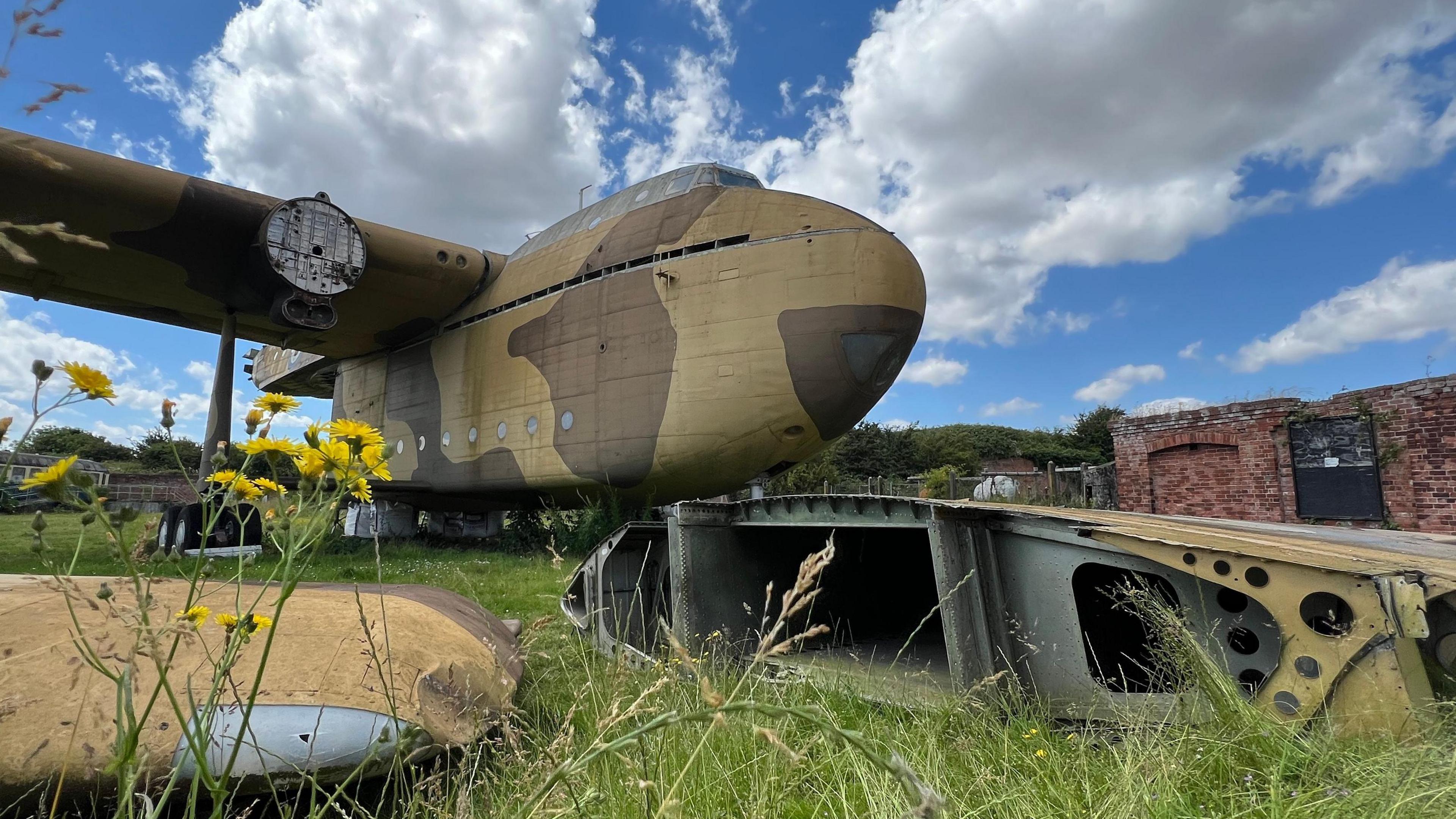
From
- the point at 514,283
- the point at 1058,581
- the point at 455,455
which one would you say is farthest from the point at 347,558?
the point at 1058,581

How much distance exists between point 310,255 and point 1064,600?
1098 cm

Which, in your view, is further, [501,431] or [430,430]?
[430,430]

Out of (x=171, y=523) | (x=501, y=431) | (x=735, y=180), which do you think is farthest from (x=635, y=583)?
(x=171, y=523)

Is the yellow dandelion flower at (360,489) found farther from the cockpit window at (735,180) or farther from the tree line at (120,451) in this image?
the tree line at (120,451)

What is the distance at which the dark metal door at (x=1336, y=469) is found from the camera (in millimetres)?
11508

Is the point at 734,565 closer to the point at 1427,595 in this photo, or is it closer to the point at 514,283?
the point at 1427,595

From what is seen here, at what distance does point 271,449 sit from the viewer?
4.31 ft

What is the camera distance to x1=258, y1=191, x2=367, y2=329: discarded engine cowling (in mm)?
10156

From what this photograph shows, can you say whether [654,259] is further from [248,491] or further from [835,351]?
[248,491]

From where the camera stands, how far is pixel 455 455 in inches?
502

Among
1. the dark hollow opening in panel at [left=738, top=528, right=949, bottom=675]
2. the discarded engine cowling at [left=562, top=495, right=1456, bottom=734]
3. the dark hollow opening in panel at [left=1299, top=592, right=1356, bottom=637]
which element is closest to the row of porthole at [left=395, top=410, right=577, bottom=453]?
Result: the discarded engine cowling at [left=562, top=495, right=1456, bottom=734]

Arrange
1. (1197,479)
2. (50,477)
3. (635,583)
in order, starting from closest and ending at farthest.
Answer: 1. (50,477)
2. (635,583)
3. (1197,479)

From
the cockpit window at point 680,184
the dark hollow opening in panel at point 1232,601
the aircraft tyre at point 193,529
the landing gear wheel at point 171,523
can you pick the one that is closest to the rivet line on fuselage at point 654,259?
the cockpit window at point 680,184

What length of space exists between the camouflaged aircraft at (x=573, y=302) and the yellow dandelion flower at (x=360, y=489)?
7764 millimetres
